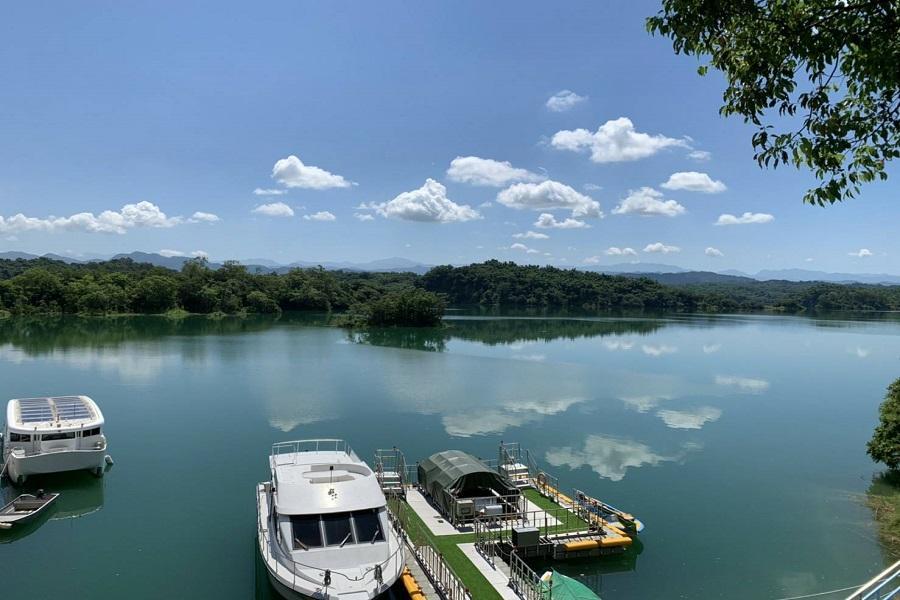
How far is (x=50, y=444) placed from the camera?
20.2m

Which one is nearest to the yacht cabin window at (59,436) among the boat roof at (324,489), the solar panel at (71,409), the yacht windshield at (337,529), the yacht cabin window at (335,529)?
the solar panel at (71,409)

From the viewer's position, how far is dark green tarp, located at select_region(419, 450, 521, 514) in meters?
16.6

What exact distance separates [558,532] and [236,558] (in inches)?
313

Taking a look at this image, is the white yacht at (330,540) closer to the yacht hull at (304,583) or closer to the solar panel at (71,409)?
the yacht hull at (304,583)

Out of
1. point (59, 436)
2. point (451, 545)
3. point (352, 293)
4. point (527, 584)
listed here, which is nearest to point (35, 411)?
point (59, 436)

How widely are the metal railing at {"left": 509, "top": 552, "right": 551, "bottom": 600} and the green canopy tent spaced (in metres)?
0.06

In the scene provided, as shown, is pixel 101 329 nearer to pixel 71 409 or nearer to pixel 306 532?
pixel 71 409

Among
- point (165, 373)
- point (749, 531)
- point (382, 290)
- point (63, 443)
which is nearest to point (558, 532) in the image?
point (749, 531)

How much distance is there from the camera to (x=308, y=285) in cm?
11781

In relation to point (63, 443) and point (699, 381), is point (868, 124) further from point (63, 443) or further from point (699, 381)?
point (699, 381)

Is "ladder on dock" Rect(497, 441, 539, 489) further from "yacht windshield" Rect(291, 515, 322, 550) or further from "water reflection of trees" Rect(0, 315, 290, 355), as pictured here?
"water reflection of trees" Rect(0, 315, 290, 355)

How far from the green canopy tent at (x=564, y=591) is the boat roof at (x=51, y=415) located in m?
16.9

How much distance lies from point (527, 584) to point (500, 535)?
2133mm

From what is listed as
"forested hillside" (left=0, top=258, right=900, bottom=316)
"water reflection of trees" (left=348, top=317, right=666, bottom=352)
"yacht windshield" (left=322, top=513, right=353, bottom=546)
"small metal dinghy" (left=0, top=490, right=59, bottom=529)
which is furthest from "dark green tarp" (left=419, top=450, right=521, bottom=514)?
"forested hillside" (left=0, top=258, right=900, bottom=316)
